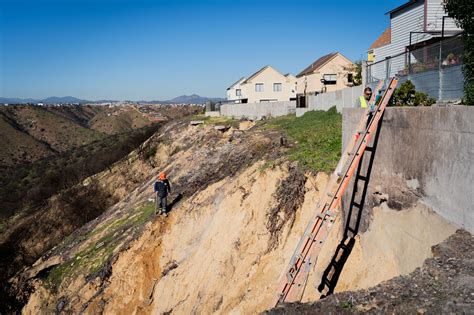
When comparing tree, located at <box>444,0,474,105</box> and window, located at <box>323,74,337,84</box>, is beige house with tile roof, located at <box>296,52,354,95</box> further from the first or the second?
tree, located at <box>444,0,474,105</box>

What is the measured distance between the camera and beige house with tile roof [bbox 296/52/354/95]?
47438 mm

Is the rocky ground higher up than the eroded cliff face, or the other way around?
the rocky ground

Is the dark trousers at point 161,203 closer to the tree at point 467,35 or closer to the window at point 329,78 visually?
the tree at point 467,35

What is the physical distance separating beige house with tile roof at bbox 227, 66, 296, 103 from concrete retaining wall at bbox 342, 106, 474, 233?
52.9 m

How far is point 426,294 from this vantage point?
566 cm

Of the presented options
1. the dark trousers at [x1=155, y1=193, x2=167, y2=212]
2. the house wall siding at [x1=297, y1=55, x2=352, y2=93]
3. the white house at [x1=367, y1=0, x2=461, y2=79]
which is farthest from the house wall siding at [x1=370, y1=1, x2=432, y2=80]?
the house wall siding at [x1=297, y1=55, x2=352, y2=93]

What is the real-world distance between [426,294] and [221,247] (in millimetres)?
9689

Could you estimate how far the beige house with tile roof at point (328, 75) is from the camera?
47.4 metres

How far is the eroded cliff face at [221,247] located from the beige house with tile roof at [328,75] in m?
26.0

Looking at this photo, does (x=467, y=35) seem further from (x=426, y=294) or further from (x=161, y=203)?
(x=161, y=203)

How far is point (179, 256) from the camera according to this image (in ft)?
53.8

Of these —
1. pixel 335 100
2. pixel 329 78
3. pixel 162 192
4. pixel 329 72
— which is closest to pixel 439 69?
pixel 162 192

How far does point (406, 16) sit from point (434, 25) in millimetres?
2064

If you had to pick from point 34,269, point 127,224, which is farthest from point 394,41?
point 34,269
